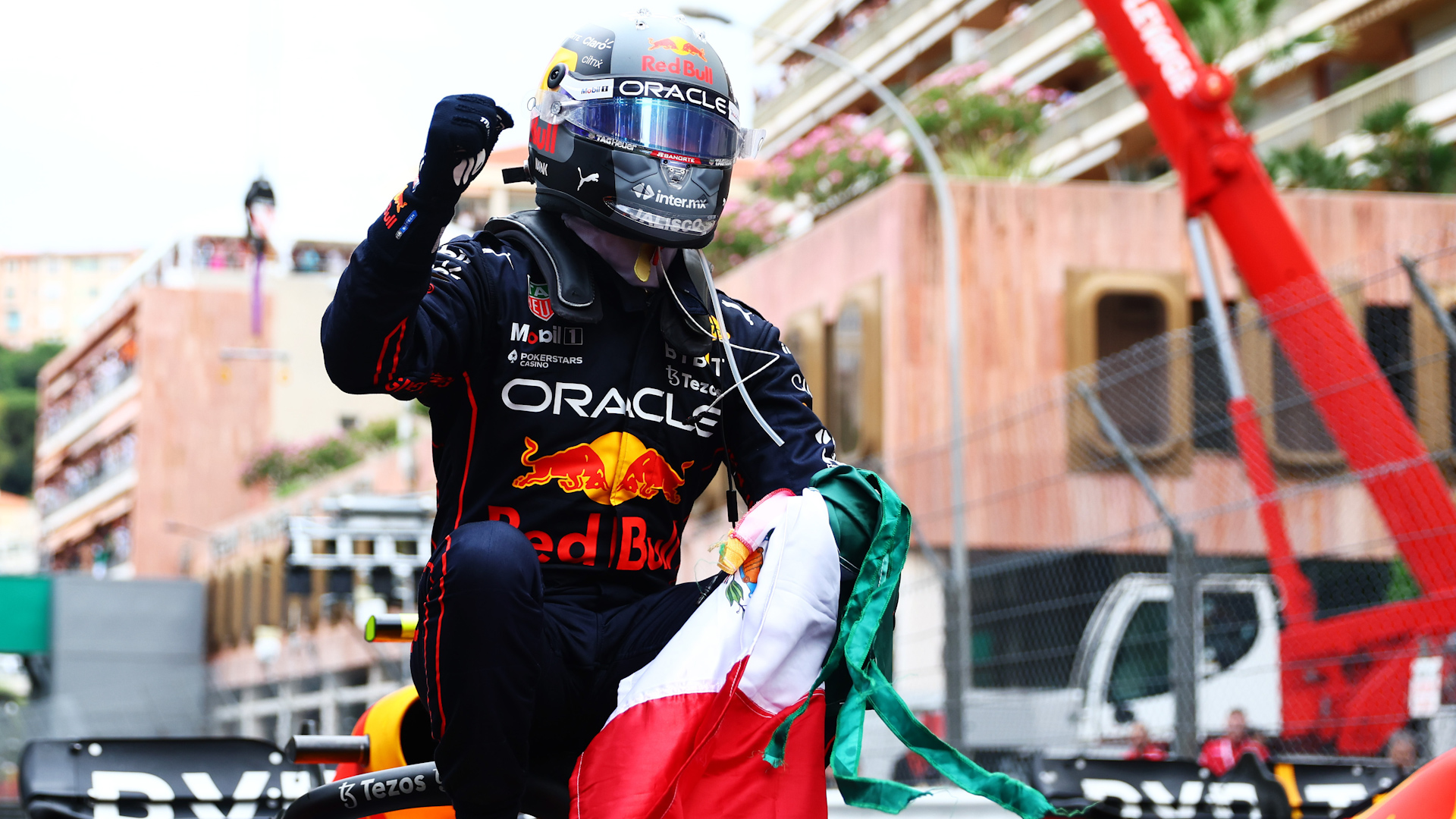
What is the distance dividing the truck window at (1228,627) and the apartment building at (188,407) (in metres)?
53.9

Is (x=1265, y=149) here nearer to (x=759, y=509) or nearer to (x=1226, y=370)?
(x=1226, y=370)

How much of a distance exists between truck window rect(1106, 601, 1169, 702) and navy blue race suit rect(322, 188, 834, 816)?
6.42 metres

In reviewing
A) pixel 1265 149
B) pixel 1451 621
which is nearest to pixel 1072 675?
pixel 1451 621

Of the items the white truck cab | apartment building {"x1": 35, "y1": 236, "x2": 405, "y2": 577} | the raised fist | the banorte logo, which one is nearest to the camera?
the raised fist

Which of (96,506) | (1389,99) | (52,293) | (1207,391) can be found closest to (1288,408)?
(1207,391)

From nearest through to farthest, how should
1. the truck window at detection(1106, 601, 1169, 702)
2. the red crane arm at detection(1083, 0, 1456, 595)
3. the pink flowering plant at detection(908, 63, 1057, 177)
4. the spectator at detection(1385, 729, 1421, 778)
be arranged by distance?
the spectator at detection(1385, 729, 1421, 778)
the red crane arm at detection(1083, 0, 1456, 595)
the truck window at detection(1106, 601, 1169, 702)
the pink flowering plant at detection(908, 63, 1057, 177)

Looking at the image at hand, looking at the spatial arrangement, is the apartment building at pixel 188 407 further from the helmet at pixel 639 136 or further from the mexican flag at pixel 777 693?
the mexican flag at pixel 777 693

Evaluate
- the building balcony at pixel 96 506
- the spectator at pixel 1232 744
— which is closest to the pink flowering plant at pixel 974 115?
the spectator at pixel 1232 744

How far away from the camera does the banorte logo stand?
2.56m

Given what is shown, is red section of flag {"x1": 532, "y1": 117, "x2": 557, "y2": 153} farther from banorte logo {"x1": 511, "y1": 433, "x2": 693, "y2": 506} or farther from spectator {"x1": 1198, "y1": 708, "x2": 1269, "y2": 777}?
spectator {"x1": 1198, "y1": 708, "x2": 1269, "y2": 777}

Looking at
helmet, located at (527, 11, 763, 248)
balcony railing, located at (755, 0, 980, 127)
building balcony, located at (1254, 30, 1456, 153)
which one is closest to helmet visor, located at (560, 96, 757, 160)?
helmet, located at (527, 11, 763, 248)

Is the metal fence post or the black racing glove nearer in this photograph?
the black racing glove

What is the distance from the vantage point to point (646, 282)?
105 inches

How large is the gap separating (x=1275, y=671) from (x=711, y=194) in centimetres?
602
